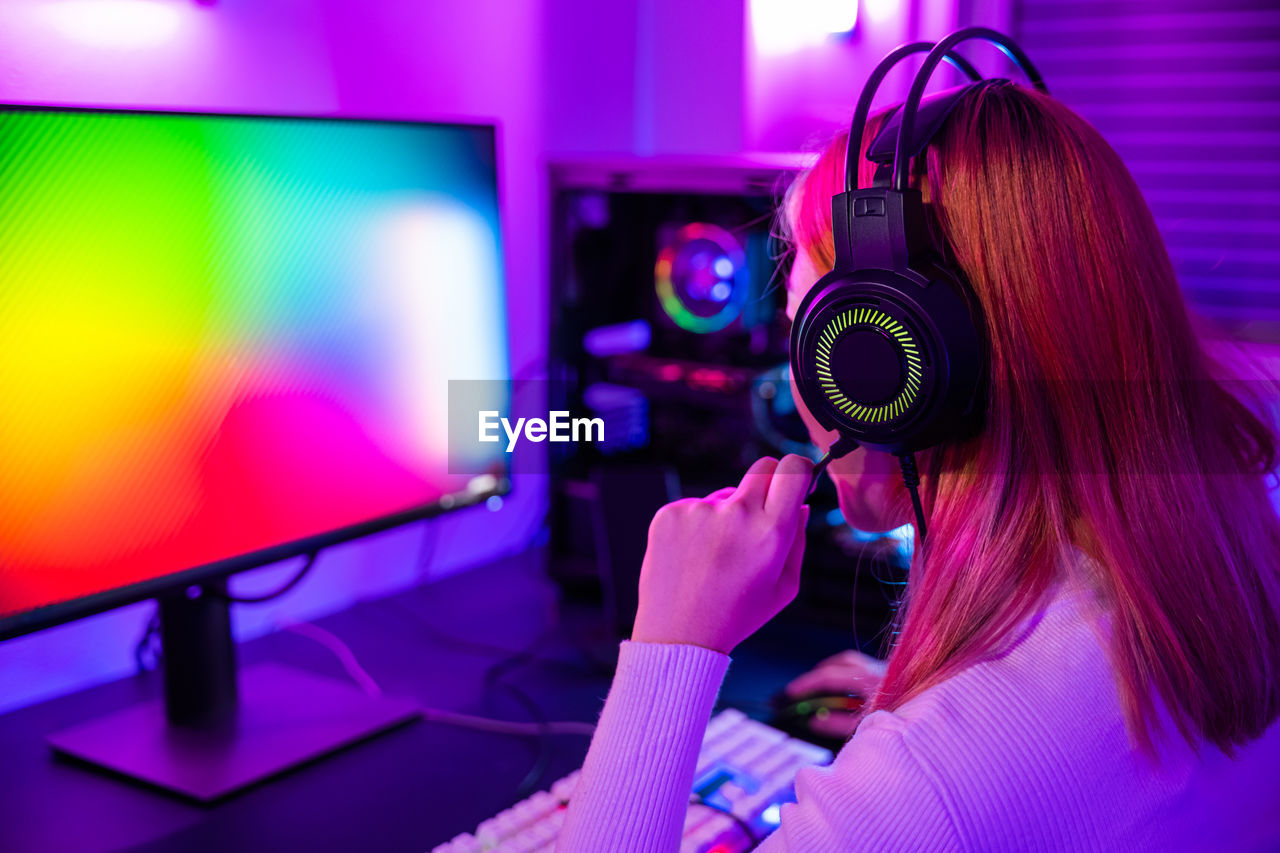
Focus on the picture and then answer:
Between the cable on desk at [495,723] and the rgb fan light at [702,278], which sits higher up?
the rgb fan light at [702,278]

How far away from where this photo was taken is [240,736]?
3.21 feet

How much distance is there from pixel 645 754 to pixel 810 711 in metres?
0.41

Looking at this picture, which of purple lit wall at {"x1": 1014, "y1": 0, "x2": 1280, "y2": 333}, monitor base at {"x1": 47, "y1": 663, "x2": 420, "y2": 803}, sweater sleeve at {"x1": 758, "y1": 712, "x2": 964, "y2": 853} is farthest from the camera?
purple lit wall at {"x1": 1014, "y1": 0, "x2": 1280, "y2": 333}

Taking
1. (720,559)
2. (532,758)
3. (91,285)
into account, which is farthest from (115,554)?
(720,559)

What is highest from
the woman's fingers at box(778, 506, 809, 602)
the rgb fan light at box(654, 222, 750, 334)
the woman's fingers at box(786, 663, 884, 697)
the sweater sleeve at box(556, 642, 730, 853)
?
the rgb fan light at box(654, 222, 750, 334)

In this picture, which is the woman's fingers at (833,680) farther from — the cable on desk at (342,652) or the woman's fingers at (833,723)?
the cable on desk at (342,652)

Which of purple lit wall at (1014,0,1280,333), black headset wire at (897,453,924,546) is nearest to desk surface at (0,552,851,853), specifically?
black headset wire at (897,453,924,546)

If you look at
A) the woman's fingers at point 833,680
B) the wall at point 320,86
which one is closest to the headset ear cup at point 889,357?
the woman's fingers at point 833,680

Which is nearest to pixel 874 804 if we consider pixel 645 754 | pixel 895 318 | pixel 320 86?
pixel 645 754

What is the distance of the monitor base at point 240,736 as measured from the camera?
92 cm

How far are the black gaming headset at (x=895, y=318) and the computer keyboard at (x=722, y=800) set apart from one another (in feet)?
1.01

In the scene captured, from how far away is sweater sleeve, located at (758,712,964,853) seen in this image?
56 centimetres

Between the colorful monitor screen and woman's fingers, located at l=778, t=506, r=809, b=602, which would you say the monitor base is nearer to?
the colorful monitor screen

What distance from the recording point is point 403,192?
1.05 m
